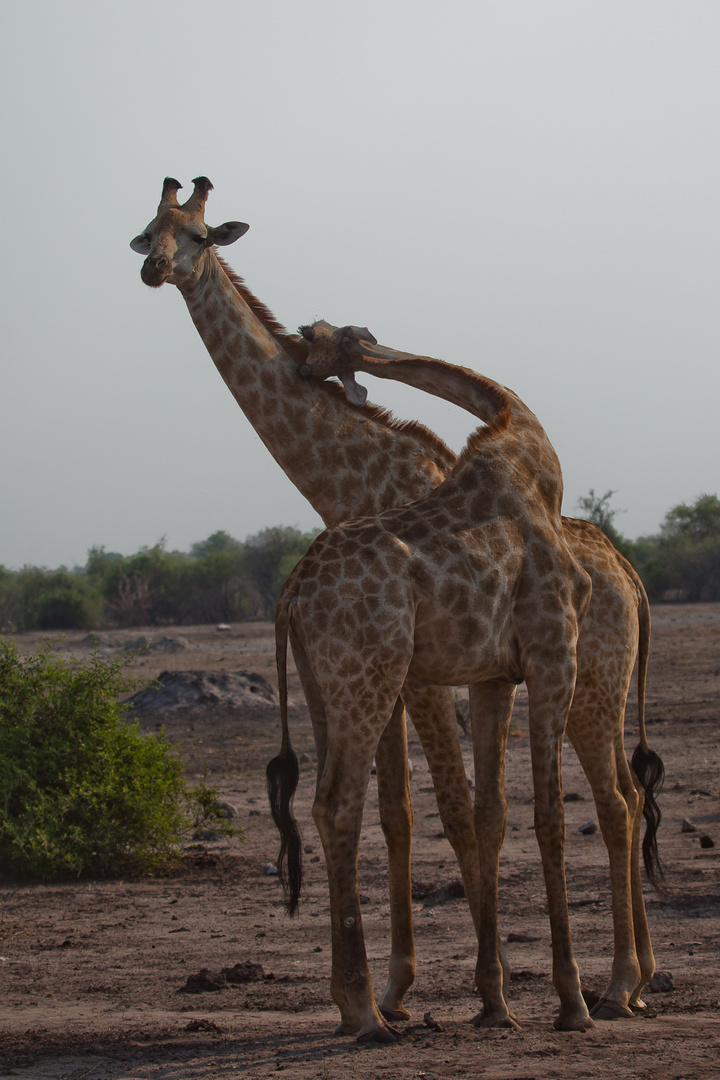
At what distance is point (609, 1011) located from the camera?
17.5 ft

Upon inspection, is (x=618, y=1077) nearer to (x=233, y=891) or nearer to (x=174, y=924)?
(x=174, y=924)

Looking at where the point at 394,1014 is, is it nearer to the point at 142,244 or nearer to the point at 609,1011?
the point at 609,1011

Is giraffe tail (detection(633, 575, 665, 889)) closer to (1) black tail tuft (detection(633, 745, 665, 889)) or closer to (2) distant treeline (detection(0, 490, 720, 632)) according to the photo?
(1) black tail tuft (detection(633, 745, 665, 889))

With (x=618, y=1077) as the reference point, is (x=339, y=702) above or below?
above

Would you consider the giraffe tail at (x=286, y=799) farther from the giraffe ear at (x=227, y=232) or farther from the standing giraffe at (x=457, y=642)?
the giraffe ear at (x=227, y=232)

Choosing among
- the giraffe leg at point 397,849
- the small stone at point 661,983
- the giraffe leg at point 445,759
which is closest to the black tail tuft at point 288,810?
the giraffe leg at point 397,849

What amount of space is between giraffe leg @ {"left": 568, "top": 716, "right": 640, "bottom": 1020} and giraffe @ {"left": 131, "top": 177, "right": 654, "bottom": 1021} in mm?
→ 11

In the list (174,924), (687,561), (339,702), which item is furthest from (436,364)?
(687,561)

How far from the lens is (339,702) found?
450cm

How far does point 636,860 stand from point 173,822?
4.30 metres

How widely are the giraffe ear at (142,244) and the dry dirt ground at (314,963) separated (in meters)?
4.27

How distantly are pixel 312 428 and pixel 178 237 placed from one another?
1.36m

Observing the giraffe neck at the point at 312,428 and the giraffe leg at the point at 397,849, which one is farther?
Result: the giraffe neck at the point at 312,428

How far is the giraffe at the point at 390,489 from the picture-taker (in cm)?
558
